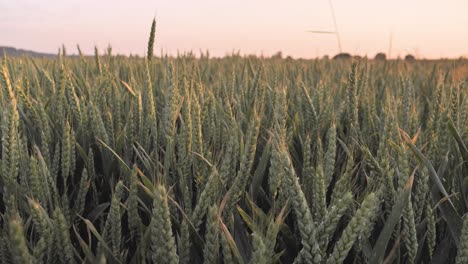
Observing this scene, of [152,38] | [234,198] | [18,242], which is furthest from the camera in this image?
[152,38]

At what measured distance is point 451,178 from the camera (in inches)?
31.8

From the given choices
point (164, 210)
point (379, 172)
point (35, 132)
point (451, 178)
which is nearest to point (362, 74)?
point (451, 178)

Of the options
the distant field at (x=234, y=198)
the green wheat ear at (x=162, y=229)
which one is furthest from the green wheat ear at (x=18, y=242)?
the green wheat ear at (x=162, y=229)

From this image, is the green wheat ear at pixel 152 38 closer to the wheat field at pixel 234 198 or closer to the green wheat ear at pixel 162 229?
the wheat field at pixel 234 198

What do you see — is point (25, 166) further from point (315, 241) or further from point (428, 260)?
point (428, 260)

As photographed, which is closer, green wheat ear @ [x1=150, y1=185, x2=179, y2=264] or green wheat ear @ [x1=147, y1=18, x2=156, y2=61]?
green wheat ear @ [x1=150, y1=185, x2=179, y2=264]

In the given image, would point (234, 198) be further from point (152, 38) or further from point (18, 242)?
point (152, 38)

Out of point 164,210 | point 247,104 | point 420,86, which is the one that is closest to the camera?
point 164,210

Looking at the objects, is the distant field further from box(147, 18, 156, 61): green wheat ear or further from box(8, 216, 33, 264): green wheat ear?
box(147, 18, 156, 61): green wheat ear

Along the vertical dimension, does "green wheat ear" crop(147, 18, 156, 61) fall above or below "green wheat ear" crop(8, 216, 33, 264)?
above

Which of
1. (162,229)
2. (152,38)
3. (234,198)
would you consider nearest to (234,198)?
(234,198)

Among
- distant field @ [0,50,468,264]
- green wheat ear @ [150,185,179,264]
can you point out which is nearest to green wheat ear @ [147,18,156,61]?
distant field @ [0,50,468,264]

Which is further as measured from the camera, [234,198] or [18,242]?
[234,198]

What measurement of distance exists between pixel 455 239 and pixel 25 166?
2.13 feet
